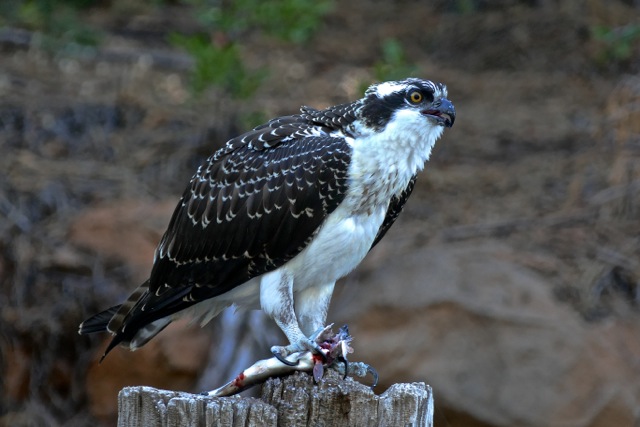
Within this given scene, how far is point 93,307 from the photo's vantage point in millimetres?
8539

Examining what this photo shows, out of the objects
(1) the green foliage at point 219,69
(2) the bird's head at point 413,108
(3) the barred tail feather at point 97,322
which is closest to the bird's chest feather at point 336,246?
(2) the bird's head at point 413,108

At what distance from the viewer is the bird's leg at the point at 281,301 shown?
513cm

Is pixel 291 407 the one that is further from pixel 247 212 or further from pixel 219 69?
pixel 219 69

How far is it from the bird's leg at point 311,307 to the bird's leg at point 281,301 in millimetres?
202

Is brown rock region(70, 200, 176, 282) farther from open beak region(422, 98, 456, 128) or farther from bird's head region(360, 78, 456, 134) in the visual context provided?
open beak region(422, 98, 456, 128)

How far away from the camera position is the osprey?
5199 mm

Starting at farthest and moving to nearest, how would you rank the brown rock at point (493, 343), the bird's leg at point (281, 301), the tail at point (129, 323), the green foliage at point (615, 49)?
the green foliage at point (615, 49)
the brown rock at point (493, 343)
the tail at point (129, 323)
the bird's leg at point (281, 301)

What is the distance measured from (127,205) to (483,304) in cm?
308

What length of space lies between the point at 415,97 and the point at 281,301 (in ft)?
3.86

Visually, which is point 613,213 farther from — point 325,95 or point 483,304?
point 325,95

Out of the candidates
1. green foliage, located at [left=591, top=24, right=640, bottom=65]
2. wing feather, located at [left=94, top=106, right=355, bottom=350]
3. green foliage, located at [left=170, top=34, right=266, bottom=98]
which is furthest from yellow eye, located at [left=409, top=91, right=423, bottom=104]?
green foliage, located at [left=591, top=24, right=640, bottom=65]

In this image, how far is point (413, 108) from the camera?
5.20 m

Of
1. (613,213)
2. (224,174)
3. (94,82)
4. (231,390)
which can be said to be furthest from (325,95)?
(231,390)

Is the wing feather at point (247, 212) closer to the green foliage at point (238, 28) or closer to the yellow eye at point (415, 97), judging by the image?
the yellow eye at point (415, 97)
